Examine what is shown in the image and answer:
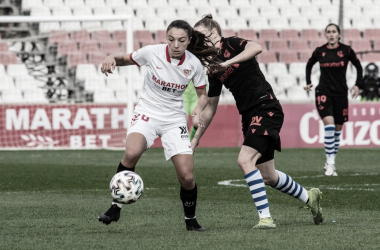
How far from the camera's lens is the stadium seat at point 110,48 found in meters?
18.9

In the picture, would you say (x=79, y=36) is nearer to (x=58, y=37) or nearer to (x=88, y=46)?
(x=88, y=46)

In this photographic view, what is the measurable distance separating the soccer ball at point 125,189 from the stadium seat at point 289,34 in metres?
16.6

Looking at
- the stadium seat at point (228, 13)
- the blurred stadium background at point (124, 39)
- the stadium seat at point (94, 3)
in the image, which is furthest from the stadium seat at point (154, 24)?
the stadium seat at point (228, 13)

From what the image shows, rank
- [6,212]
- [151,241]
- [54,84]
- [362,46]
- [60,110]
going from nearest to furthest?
1. [151,241]
2. [6,212]
3. [60,110]
4. [54,84]
5. [362,46]

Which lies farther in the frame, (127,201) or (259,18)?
(259,18)

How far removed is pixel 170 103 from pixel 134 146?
0.47 metres

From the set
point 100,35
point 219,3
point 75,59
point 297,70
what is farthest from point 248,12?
point 75,59

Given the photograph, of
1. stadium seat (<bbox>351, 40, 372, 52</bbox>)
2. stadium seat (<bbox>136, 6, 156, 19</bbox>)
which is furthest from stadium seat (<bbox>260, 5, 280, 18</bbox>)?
stadium seat (<bbox>136, 6, 156, 19</bbox>)

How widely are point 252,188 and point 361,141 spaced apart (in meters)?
11.8

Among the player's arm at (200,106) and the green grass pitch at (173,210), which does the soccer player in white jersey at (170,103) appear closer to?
the player's arm at (200,106)

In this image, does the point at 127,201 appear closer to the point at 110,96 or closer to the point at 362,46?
the point at 110,96

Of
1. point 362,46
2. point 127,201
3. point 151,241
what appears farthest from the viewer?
point 362,46

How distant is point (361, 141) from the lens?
16672mm

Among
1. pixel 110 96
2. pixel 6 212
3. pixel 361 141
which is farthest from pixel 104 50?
pixel 6 212
